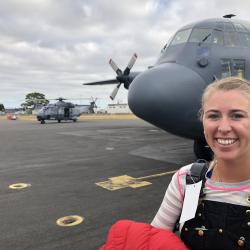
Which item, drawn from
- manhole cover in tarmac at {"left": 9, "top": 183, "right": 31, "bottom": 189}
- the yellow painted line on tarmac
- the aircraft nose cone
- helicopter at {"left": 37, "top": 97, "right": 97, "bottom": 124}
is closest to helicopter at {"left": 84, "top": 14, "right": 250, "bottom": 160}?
the aircraft nose cone

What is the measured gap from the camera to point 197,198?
1883 mm

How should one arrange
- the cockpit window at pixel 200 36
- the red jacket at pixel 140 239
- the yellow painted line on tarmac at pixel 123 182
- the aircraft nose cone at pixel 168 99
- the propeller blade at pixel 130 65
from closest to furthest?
the red jacket at pixel 140 239
the aircraft nose cone at pixel 168 99
the yellow painted line on tarmac at pixel 123 182
the cockpit window at pixel 200 36
the propeller blade at pixel 130 65

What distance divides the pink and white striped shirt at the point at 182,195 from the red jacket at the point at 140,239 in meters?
0.25

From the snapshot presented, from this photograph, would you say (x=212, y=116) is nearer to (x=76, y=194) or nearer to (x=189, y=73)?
(x=76, y=194)

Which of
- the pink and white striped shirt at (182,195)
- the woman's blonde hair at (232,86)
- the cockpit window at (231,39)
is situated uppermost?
the cockpit window at (231,39)

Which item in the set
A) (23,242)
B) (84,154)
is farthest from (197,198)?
(84,154)

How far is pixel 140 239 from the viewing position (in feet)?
5.76

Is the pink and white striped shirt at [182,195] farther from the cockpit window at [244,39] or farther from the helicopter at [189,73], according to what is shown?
the cockpit window at [244,39]

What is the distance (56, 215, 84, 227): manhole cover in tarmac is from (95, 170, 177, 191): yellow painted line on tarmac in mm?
1973

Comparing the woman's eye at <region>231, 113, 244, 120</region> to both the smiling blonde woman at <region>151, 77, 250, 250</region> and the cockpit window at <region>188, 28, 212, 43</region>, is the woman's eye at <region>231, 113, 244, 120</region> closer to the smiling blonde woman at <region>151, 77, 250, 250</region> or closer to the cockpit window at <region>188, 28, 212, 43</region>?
the smiling blonde woman at <region>151, 77, 250, 250</region>

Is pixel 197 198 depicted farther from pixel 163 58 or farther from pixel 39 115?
pixel 39 115

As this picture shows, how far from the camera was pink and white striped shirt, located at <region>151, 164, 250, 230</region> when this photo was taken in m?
1.87

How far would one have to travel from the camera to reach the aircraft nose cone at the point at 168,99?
23.8ft

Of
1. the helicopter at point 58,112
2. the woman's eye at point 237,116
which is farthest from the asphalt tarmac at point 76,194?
the helicopter at point 58,112
